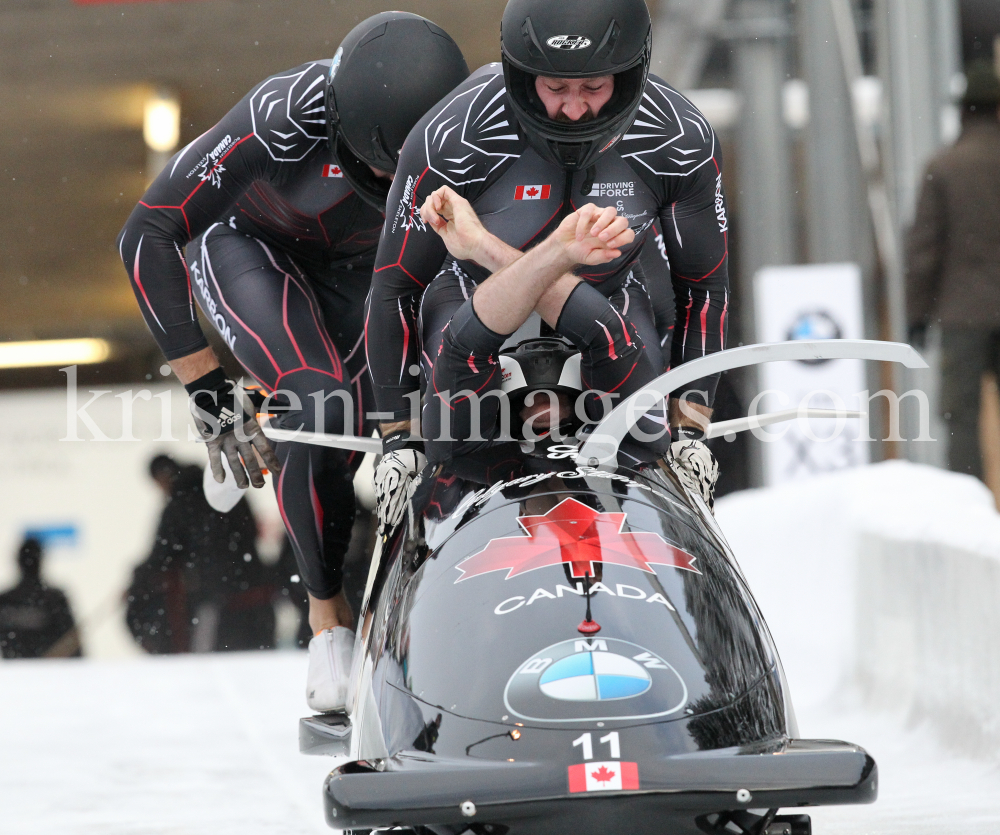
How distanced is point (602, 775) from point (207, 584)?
558cm

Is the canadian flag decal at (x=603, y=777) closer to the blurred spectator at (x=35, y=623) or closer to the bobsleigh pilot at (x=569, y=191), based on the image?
the bobsleigh pilot at (x=569, y=191)

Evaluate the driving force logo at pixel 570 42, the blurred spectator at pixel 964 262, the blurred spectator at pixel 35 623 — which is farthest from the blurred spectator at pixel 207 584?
the driving force logo at pixel 570 42

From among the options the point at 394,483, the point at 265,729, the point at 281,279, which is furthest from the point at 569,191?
the point at 265,729

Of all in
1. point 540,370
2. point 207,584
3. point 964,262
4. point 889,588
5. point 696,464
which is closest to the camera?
point 540,370

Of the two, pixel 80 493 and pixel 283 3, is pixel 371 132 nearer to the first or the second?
pixel 283 3

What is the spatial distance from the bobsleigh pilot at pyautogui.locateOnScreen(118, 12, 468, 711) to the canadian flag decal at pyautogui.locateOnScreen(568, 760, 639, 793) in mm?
1241

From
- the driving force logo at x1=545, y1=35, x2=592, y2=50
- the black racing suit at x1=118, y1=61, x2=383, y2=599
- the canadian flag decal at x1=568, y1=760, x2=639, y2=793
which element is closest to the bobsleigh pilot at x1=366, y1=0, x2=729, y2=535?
the driving force logo at x1=545, y1=35, x2=592, y2=50

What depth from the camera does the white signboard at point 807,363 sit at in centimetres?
593

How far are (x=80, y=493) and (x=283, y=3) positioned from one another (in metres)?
2.98

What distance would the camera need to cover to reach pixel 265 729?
3.65 meters

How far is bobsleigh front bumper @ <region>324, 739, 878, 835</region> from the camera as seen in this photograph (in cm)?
122

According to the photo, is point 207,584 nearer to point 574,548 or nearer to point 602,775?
point 574,548

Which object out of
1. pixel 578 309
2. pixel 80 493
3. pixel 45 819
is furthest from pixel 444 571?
pixel 80 493

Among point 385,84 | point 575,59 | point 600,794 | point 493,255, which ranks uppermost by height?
point 385,84
